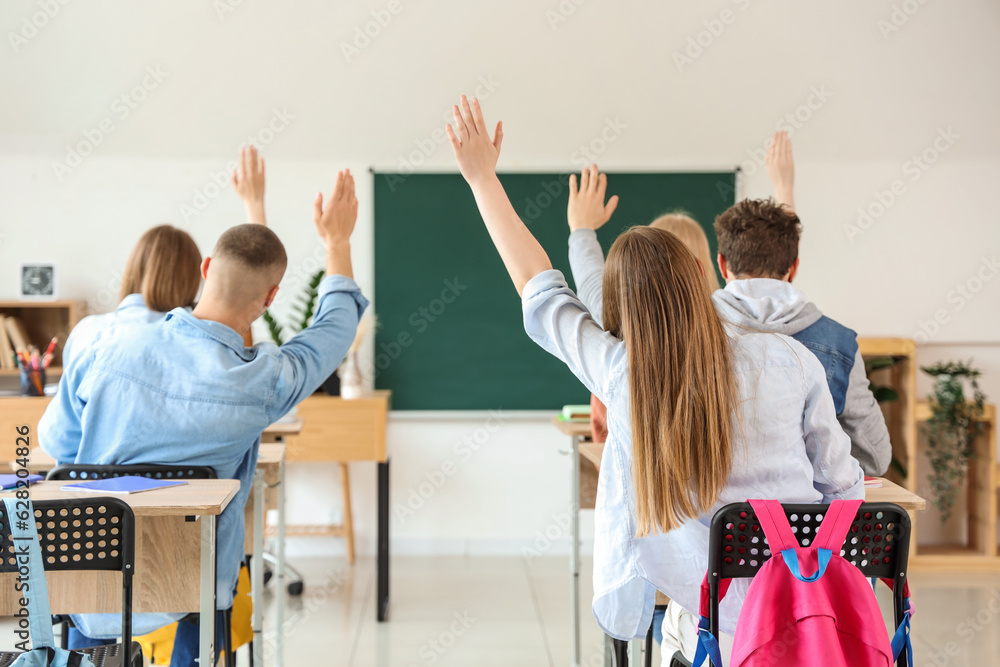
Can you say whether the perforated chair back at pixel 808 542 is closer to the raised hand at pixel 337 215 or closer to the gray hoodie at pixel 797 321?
the gray hoodie at pixel 797 321

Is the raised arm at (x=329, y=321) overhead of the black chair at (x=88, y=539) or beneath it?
overhead

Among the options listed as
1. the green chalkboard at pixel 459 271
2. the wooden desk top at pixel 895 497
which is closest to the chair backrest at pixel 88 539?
the wooden desk top at pixel 895 497

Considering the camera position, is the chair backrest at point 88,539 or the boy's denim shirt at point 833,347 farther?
the boy's denim shirt at point 833,347

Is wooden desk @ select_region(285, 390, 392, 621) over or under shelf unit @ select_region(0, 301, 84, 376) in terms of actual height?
under

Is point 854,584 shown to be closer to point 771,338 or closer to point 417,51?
point 771,338

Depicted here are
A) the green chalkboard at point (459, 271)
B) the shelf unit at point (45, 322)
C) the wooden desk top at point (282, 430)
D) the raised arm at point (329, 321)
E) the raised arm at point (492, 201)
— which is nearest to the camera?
the raised arm at point (492, 201)

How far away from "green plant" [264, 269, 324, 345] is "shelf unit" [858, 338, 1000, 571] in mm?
2913

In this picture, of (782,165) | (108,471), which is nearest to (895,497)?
(782,165)

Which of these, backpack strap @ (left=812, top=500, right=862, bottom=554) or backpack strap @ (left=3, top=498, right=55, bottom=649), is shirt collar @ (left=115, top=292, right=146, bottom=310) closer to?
backpack strap @ (left=3, top=498, right=55, bottom=649)

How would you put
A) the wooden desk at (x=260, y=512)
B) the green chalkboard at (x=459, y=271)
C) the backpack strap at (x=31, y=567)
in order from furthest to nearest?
the green chalkboard at (x=459, y=271) → the wooden desk at (x=260, y=512) → the backpack strap at (x=31, y=567)

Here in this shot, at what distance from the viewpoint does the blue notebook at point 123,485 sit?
5.30ft

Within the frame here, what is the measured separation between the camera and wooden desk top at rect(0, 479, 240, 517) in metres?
1.50

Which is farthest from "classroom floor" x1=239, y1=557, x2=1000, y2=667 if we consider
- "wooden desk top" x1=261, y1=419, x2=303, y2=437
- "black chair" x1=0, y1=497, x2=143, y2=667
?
"black chair" x1=0, y1=497, x2=143, y2=667

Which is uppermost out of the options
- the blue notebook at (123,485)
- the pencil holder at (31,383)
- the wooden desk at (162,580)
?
the pencil holder at (31,383)
